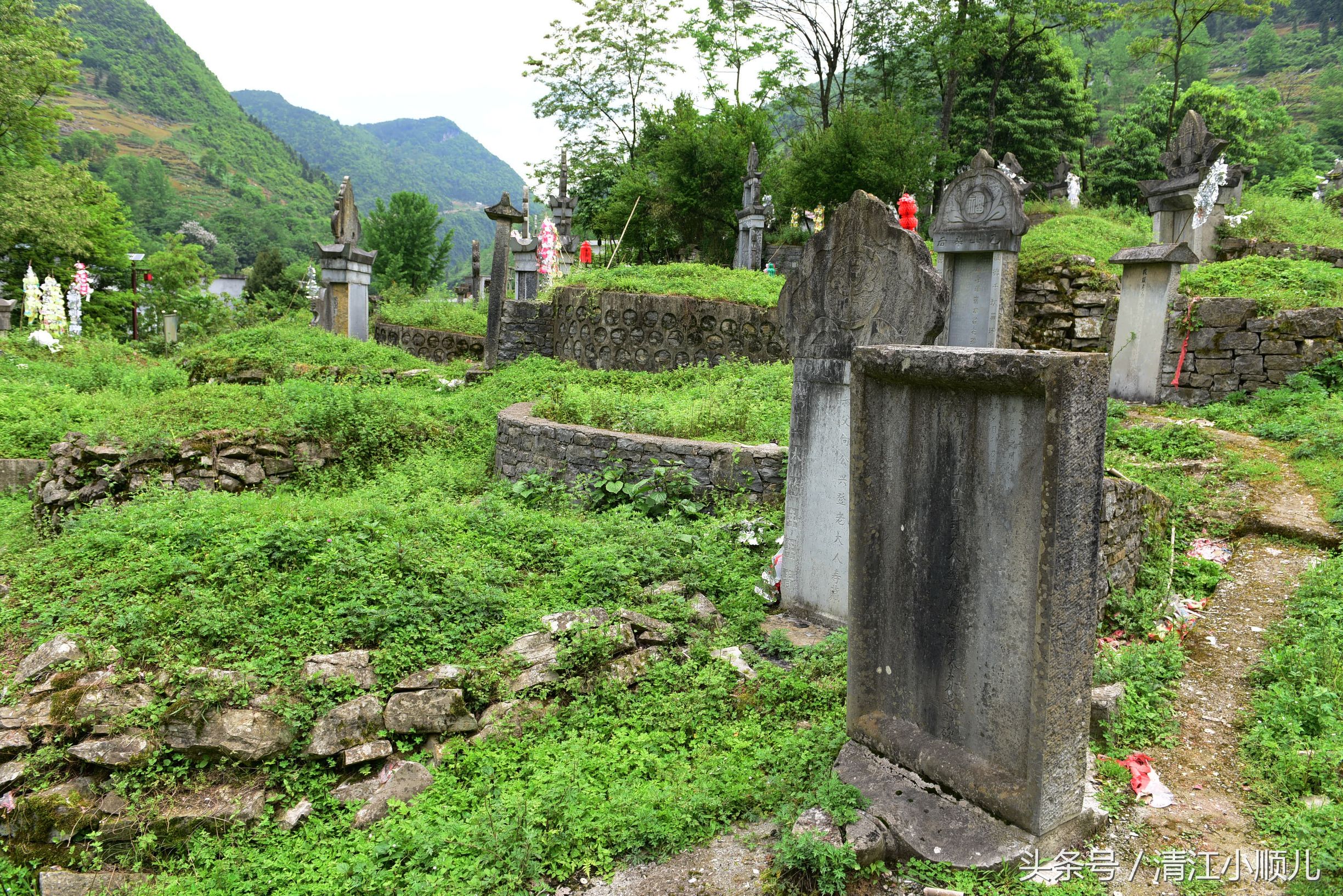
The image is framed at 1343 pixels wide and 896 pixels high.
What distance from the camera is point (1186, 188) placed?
520 inches

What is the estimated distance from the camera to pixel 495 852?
125 inches

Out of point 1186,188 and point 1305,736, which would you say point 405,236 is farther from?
point 1305,736

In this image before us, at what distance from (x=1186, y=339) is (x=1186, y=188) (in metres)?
4.88

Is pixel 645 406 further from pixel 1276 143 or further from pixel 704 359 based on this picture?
pixel 1276 143

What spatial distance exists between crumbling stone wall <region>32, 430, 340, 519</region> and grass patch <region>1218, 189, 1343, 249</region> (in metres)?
16.8

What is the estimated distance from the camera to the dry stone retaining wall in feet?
41.3

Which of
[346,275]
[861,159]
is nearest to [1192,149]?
[861,159]

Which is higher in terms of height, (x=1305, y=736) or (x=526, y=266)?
(x=526, y=266)

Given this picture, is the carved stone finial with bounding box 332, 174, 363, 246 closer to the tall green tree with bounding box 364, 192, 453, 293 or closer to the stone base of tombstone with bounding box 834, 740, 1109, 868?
the stone base of tombstone with bounding box 834, 740, 1109, 868

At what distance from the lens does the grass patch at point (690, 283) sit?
42.5 ft

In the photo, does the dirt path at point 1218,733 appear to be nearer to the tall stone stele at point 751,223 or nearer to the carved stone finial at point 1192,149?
the carved stone finial at point 1192,149

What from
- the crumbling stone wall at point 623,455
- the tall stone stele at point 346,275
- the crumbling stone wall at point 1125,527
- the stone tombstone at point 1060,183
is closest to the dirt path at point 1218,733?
the crumbling stone wall at point 1125,527

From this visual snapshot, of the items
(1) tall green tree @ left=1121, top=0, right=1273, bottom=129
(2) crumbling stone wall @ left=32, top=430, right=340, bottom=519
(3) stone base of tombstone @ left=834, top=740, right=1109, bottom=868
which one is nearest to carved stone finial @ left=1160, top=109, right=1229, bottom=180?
(1) tall green tree @ left=1121, top=0, right=1273, bottom=129

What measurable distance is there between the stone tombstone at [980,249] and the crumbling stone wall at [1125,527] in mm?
3441
